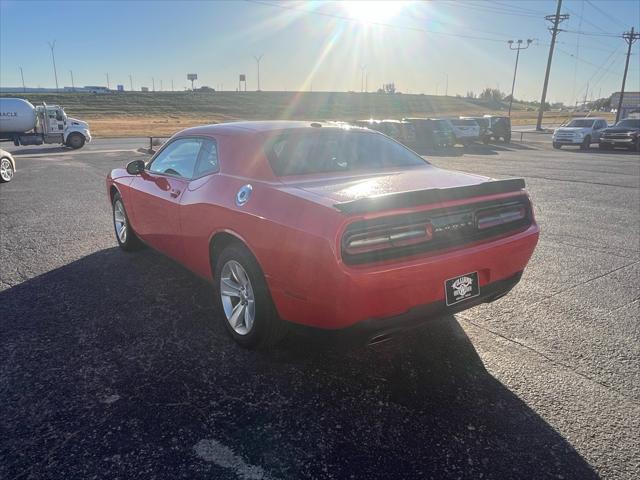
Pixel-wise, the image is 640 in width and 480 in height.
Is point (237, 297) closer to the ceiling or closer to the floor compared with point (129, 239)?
closer to the ceiling

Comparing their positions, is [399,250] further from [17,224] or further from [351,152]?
[17,224]

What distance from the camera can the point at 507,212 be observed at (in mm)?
3340

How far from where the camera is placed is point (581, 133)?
26.4 meters

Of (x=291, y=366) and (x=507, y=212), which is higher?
(x=507, y=212)

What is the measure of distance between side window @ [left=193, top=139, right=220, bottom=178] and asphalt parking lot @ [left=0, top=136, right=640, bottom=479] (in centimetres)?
118

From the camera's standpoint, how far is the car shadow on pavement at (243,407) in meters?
2.29

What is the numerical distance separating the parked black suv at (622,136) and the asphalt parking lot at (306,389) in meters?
24.2

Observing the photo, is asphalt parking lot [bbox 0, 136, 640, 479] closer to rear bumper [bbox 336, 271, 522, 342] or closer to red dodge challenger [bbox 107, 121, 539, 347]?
rear bumper [bbox 336, 271, 522, 342]

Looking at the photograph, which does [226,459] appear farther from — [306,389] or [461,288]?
[461,288]

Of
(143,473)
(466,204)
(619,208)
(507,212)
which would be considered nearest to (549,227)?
(619,208)

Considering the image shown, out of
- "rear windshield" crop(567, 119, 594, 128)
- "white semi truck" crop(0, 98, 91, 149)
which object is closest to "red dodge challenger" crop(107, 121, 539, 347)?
"white semi truck" crop(0, 98, 91, 149)

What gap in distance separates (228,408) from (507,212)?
2.25 metres

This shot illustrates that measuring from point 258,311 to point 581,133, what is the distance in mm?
28335

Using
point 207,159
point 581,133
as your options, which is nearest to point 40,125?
point 207,159
